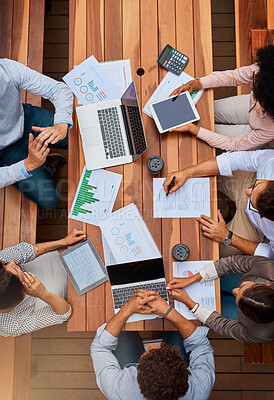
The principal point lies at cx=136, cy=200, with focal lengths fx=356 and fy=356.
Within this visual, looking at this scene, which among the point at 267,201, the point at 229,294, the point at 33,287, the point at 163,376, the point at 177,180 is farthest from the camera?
the point at 229,294

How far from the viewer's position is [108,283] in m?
1.75

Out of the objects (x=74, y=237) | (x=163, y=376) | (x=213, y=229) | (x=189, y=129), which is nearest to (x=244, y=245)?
(x=213, y=229)

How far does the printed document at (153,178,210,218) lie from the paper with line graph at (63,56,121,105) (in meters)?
0.53

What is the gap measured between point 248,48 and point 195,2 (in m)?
0.54

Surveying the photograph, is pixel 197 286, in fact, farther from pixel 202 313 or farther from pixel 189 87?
pixel 189 87

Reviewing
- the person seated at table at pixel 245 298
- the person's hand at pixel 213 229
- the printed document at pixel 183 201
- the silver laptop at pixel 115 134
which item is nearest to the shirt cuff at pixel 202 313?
the person seated at table at pixel 245 298

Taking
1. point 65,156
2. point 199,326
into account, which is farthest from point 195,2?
point 199,326

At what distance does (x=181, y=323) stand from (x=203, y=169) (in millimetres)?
757

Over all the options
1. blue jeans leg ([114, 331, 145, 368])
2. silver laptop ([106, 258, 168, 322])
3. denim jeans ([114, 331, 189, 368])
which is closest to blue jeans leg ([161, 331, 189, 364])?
denim jeans ([114, 331, 189, 368])

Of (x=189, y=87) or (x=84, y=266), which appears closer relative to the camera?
(x=84, y=266)

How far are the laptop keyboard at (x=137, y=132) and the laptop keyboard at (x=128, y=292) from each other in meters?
0.67

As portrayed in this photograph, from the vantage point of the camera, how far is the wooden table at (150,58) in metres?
→ 1.78

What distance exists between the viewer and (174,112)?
186 cm

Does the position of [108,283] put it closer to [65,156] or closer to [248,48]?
[65,156]
